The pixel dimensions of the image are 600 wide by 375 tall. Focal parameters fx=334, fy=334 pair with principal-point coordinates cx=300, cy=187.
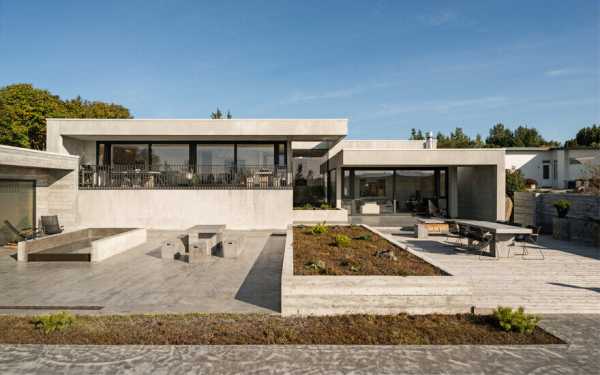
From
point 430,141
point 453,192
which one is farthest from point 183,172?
point 430,141

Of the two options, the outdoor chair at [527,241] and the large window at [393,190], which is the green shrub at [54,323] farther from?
the large window at [393,190]

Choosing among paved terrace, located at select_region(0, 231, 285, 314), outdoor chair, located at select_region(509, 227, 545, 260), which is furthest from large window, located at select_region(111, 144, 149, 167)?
outdoor chair, located at select_region(509, 227, 545, 260)

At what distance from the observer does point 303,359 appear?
4.15 m

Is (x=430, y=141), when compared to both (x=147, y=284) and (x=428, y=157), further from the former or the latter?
(x=147, y=284)

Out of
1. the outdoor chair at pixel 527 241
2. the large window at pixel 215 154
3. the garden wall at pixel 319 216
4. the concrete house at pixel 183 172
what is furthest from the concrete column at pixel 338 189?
the outdoor chair at pixel 527 241

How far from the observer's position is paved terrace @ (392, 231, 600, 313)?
6.11 meters

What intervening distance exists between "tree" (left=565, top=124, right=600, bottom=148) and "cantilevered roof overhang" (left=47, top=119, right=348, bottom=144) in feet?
167

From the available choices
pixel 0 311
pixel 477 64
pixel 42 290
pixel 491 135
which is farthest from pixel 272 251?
pixel 491 135

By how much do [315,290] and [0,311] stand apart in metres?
5.45

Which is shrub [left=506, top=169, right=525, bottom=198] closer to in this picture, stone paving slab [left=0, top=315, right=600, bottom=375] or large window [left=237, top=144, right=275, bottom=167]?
large window [left=237, top=144, right=275, bottom=167]

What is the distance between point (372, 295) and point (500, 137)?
6841cm

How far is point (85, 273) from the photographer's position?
842 centimetres

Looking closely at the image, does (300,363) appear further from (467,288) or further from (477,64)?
(477,64)

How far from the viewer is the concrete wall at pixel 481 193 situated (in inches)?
664
